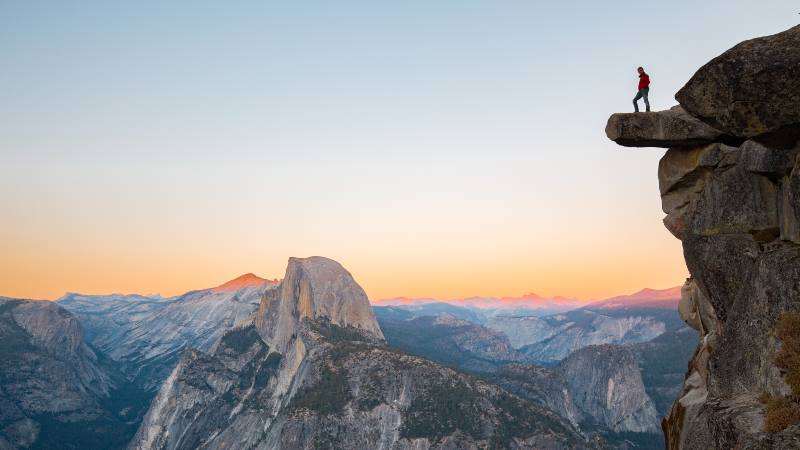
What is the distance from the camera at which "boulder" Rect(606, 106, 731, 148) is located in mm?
30078

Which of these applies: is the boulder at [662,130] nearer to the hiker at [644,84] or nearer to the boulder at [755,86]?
the hiker at [644,84]

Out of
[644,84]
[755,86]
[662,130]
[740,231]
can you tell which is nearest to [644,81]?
[644,84]

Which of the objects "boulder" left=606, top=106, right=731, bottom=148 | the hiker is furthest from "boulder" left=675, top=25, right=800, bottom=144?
the hiker

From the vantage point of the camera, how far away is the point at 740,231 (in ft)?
89.0

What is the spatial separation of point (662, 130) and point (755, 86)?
9612mm

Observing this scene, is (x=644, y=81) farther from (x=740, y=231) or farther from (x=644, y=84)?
(x=740, y=231)

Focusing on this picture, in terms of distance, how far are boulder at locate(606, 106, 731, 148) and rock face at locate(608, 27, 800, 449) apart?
2.69ft

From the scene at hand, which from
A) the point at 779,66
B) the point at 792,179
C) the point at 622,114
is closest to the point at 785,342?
the point at 792,179

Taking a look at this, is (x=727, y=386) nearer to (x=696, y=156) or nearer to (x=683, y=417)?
(x=683, y=417)

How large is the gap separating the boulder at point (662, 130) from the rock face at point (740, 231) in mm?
820

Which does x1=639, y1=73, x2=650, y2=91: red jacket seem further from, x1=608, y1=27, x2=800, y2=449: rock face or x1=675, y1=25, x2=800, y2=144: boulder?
x1=675, y1=25, x2=800, y2=144: boulder

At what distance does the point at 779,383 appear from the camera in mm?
20938

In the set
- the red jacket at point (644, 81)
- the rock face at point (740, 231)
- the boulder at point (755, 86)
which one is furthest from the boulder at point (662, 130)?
the boulder at point (755, 86)

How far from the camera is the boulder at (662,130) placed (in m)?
30.1
